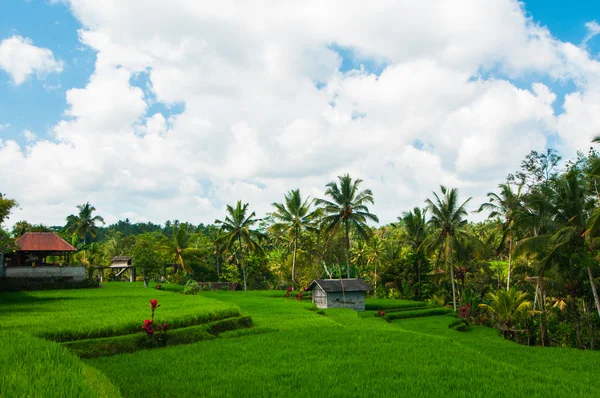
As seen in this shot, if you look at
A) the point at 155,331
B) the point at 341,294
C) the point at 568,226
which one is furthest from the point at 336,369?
the point at 341,294

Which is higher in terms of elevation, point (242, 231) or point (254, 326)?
point (242, 231)

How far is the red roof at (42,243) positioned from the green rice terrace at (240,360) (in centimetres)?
1487

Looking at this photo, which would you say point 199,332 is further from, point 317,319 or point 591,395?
point 591,395

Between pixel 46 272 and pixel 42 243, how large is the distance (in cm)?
329

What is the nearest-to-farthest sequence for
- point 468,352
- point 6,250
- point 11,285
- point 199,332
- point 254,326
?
point 468,352 → point 199,332 → point 254,326 → point 6,250 → point 11,285

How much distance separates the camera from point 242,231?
43.0 meters

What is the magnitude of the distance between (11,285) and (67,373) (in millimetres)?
26523

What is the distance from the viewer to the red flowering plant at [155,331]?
13977mm

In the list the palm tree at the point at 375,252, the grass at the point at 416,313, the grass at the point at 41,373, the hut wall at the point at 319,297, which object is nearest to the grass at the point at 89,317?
the grass at the point at 41,373

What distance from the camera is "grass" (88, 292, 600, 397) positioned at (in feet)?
30.8

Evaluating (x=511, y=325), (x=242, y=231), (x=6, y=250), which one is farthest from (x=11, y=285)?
(x=511, y=325)

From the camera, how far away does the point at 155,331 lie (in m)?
14.4

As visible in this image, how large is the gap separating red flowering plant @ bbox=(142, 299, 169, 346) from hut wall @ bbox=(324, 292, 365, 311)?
18867mm

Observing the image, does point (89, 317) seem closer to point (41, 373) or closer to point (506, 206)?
point (41, 373)
